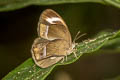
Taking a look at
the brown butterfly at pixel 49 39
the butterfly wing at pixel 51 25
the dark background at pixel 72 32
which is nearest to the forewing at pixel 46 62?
the brown butterfly at pixel 49 39

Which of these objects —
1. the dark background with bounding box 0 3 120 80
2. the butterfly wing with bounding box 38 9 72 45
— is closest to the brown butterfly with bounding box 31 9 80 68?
the butterfly wing with bounding box 38 9 72 45

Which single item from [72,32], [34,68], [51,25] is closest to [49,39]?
[51,25]

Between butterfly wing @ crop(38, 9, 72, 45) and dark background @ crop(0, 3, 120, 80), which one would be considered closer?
butterfly wing @ crop(38, 9, 72, 45)

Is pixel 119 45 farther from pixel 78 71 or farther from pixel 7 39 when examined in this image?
pixel 7 39

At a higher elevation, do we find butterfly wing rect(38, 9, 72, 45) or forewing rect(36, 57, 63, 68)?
butterfly wing rect(38, 9, 72, 45)

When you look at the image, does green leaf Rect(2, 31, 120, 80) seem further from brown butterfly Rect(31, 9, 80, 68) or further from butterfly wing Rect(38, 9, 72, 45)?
butterfly wing Rect(38, 9, 72, 45)

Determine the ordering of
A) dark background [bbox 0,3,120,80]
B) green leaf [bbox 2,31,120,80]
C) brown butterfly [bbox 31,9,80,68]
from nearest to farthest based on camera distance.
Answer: green leaf [bbox 2,31,120,80], brown butterfly [bbox 31,9,80,68], dark background [bbox 0,3,120,80]

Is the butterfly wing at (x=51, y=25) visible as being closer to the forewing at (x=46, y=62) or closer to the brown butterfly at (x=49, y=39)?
the brown butterfly at (x=49, y=39)
